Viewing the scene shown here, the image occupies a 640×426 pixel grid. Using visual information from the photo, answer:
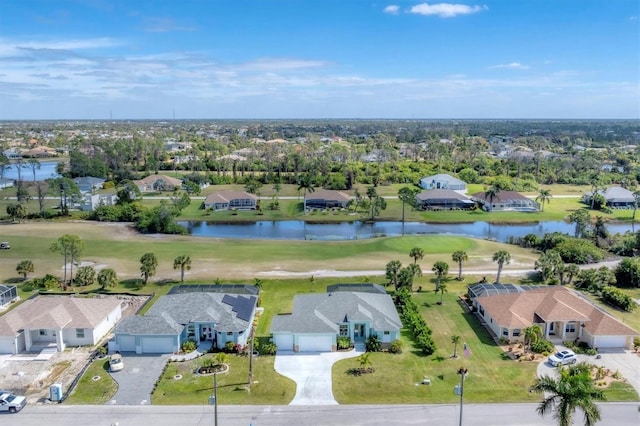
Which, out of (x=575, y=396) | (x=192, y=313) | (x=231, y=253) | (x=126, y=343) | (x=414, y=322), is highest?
(x=575, y=396)

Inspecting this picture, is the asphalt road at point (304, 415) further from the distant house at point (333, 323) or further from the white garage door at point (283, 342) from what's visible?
the white garage door at point (283, 342)

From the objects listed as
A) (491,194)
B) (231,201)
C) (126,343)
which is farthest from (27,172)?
(126,343)

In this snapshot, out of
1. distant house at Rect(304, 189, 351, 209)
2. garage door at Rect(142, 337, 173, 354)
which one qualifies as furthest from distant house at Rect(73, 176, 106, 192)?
garage door at Rect(142, 337, 173, 354)

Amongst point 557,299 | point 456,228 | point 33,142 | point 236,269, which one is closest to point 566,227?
point 456,228

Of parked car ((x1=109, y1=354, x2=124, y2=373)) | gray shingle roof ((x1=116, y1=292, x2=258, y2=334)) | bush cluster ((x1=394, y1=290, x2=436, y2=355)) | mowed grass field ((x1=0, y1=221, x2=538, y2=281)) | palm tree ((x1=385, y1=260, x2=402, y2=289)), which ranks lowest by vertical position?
parked car ((x1=109, y1=354, x2=124, y2=373))

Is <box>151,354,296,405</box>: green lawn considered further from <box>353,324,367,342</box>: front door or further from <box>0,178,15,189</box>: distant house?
<box>0,178,15,189</box>: distant house

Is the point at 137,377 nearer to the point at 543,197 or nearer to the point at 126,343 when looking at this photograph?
the point at 126,343

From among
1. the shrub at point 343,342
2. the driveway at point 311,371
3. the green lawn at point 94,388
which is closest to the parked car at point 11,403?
the green lawn at point 94,388

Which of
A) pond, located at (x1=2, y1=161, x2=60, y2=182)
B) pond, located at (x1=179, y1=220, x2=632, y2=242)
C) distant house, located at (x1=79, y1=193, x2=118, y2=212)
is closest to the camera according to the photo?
pond, located at (x1=179, y1=220, x2=632, y2=242)

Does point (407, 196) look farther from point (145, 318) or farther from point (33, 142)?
point (33, 142)
